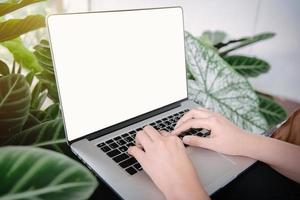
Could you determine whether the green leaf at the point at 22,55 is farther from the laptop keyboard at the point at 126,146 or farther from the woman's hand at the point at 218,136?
the woman's hand at the point at 218,136

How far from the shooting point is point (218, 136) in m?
0.61

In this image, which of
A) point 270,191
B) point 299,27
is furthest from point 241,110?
point 270,191

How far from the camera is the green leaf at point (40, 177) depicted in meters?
0.40

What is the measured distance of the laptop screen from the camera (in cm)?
55

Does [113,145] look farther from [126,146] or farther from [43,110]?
[43,110]

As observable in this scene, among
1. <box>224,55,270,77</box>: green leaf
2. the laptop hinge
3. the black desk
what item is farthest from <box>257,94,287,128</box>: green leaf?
the black desk

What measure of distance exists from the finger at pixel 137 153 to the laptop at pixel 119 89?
0.02m

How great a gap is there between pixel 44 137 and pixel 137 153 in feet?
0.63

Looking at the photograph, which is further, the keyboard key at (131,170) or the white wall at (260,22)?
the white wall at (260,22)

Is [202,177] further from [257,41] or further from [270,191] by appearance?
[257,41]

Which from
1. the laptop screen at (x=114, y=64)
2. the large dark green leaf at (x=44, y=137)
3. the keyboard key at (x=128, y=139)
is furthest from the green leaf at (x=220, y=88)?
the large dark green leaf at (x=44, y=137)

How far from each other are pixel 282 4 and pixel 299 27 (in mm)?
98

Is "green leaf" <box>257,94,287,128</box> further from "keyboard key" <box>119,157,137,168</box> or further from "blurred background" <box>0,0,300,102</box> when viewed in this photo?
"keyboard key" <box>119,157,137,168</box>

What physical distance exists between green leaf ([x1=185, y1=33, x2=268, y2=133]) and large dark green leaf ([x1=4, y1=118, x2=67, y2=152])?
1.61 ft
